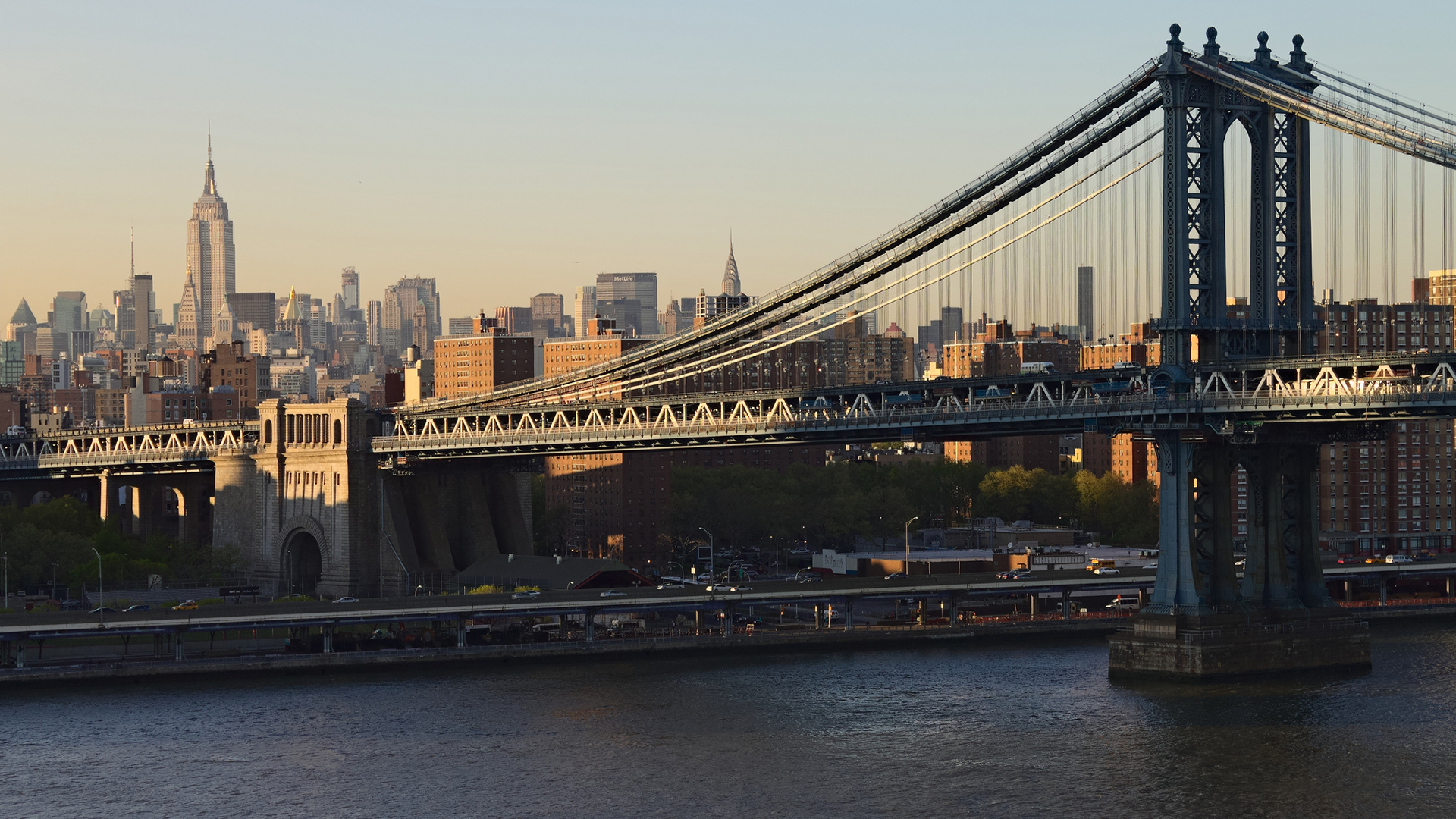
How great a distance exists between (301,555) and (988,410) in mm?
50355

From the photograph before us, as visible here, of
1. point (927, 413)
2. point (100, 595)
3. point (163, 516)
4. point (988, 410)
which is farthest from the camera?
point (163, 516)

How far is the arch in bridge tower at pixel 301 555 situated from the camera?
113m

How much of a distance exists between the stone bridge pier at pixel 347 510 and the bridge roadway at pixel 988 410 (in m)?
2.54

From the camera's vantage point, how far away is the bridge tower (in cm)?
7312

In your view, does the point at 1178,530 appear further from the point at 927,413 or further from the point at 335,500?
the point at 335,500

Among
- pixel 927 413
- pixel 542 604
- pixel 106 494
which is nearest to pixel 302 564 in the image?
pixel 106 494

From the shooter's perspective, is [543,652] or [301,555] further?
[301,555]

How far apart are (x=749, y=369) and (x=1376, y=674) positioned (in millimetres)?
105401

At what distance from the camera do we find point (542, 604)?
8619 cm

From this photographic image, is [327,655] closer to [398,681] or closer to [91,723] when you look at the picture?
[398,681]

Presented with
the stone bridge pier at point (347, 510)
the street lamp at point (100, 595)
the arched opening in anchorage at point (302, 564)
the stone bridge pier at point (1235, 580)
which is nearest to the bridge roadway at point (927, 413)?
the stone bridge pier at point (347, 510)

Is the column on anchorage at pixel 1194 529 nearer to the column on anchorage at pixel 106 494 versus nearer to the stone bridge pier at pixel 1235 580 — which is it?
the stone bridge pier at pixel 1235 580

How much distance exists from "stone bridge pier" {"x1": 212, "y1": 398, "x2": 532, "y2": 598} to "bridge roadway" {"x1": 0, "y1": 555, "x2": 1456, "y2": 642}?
18640mm

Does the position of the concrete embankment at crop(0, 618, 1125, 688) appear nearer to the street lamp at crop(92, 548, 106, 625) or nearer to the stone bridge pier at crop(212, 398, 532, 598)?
the street lamp at crop(92, 548, 106, 625)
